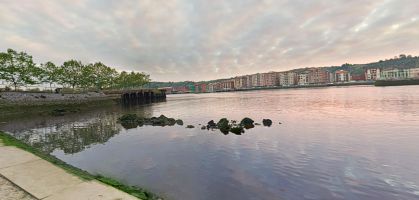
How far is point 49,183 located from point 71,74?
91.8m

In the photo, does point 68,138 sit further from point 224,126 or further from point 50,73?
point 50,73

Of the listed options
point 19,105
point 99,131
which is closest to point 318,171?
point 99,131

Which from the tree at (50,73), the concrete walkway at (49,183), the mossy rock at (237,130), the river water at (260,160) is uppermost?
the tree at (50,73)

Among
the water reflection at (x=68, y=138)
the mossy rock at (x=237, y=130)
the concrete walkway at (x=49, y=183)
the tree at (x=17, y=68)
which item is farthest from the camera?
the tree at (x=17, y=68)

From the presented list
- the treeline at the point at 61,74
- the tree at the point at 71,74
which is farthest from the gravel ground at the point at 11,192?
the tree at the point at 71,74

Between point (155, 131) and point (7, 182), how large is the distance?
68.4 ft

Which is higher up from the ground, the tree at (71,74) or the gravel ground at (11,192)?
the tree at (71,74)

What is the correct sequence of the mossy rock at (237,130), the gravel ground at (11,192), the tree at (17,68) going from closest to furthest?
the gravel ground at (11,192) → the mossy rock at (237,130) → the tree at (17,68)

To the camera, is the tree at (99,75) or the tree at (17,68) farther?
the tree at (99,75)

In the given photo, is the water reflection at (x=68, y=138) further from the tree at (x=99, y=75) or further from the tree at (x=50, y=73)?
the tree at (x=99, y=75)

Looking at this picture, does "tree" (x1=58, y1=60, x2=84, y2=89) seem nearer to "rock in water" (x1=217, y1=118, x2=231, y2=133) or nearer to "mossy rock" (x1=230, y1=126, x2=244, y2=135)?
"rock in water" (x1=217, y1=118, x2=231, y2=133)

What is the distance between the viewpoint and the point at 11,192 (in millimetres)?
7023

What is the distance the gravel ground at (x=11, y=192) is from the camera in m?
6.68

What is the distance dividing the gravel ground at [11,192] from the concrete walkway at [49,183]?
90 mm
